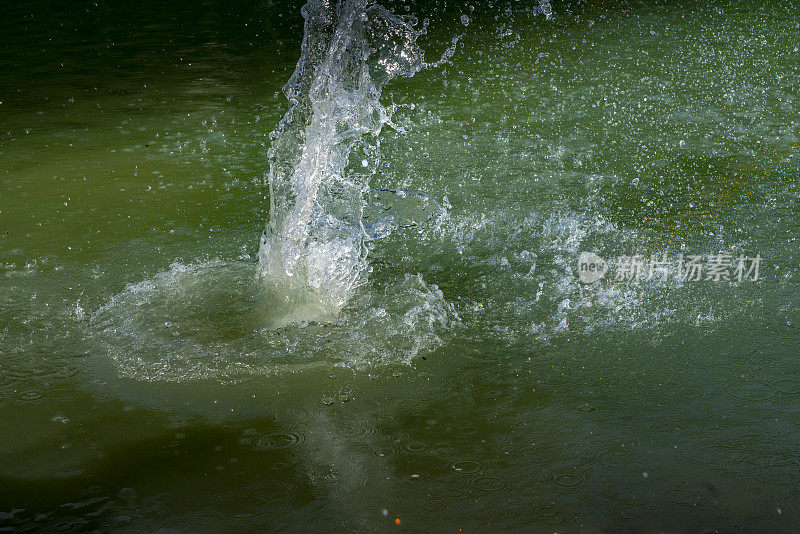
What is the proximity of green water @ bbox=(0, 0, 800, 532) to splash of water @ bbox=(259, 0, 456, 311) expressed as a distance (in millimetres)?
140

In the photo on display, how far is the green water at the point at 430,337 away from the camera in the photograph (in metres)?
2.06

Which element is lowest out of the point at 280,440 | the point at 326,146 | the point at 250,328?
the point at 280,440

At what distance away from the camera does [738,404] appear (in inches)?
93.0

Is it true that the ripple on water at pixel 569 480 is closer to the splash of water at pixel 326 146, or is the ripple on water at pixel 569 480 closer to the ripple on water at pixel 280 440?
the ripple on water at pixel 280 440

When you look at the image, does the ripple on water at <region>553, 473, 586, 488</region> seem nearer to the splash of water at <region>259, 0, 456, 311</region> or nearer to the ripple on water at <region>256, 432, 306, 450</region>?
the ripple on water at <region>256, 432, 306, 450</region>

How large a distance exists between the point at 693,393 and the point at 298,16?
827 cm

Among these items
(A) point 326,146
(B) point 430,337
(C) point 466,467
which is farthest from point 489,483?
(A) point 326,146

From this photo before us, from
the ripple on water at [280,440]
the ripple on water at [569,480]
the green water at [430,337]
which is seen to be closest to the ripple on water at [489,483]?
the green water at [430,337]

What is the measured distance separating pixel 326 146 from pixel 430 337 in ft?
3.64

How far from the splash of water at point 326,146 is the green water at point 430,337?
0.14 m

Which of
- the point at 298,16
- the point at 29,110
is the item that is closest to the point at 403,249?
the point at 29,110

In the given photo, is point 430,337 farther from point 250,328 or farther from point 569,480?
point 569,480

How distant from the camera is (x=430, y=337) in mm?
2734

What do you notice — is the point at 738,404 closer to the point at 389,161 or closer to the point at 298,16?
the point at 389,161
